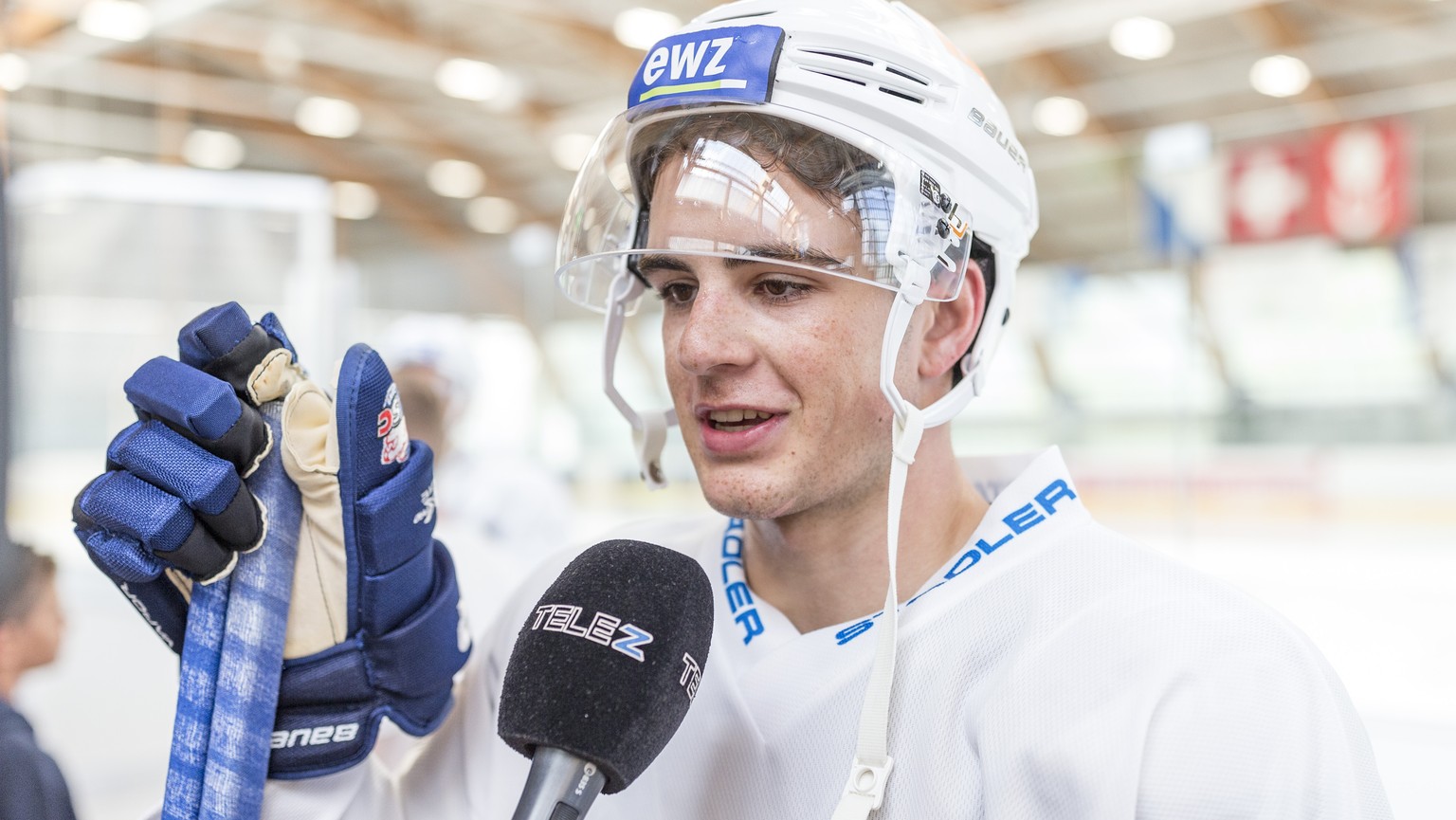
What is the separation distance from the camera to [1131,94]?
301 inches

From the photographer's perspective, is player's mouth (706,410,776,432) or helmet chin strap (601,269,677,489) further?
helmet chin strap (601,269,677,489)

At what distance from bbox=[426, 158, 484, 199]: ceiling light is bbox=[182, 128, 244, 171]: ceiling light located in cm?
235

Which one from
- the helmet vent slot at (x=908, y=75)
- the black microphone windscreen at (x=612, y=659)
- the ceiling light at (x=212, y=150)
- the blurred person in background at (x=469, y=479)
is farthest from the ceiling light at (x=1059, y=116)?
the black microphone windscreen at (x=612, y=659)

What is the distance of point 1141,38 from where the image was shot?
7027mm

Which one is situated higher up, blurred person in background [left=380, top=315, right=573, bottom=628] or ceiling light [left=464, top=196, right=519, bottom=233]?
ceiling light [left=464, top=196, right=519, bottom=233]

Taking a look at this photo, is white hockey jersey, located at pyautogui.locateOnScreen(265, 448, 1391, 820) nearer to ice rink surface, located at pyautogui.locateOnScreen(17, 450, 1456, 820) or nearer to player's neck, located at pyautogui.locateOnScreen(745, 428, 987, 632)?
player's neck, located at pyautogui.locateOnScreen(745, 428, 987, 632)

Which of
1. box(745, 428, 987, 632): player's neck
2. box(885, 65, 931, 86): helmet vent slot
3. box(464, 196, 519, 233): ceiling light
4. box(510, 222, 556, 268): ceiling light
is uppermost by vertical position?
box(464, 196, 519, 233): ceiling light

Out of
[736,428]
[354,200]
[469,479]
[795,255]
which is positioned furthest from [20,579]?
[354,200]

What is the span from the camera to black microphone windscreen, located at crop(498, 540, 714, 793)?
812mm

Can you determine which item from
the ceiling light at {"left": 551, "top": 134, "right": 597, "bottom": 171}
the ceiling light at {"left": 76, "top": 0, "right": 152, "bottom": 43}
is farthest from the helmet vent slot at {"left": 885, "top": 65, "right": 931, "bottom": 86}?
the ceiling light at {"left": 551, "top": 134, "right": 597, "bottom": 171}

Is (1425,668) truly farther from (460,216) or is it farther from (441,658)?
(460,216)

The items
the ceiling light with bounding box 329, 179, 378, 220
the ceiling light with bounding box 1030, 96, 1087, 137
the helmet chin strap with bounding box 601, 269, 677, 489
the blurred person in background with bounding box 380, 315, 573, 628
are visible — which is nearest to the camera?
the helmet chin strap with bounding box 601, 269, 677, 489

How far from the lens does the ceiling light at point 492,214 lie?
25.0 ft

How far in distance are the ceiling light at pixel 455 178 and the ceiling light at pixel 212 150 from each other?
235cm
